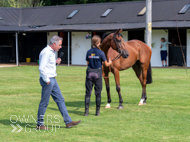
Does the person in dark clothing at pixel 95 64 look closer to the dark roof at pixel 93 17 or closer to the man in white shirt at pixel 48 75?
the man in white shirt at pixel 48 75

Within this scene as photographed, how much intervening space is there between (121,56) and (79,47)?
23.0 m

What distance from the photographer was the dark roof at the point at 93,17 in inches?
1260

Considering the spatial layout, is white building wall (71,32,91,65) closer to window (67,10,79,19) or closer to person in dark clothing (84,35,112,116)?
window (67,10,79,19)

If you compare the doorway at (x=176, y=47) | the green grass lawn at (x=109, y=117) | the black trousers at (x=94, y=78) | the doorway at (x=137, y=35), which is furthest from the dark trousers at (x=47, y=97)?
the doorway at (x=137, y=35)

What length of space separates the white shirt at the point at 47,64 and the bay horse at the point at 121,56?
3132mm

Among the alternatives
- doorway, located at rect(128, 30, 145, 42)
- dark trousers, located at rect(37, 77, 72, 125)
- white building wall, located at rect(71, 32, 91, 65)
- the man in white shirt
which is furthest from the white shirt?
white building wall, located at rect(71, 32, 91, 65)

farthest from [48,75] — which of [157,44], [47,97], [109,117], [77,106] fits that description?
[157,44]

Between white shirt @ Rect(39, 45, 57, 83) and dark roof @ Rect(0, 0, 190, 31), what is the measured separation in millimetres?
20596

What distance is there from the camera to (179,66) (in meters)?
31.1

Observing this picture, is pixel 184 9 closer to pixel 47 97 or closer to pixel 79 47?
pixel 79 47

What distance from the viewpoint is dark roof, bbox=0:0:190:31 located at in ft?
105

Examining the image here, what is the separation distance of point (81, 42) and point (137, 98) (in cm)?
2166

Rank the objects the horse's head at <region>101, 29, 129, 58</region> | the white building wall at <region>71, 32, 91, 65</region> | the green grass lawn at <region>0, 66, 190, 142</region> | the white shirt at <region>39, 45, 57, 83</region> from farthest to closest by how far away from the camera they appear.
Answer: the white building wall at <region>71, 32, 91, 65</region> → the horse's head at <region>101, 29, 129, 58</region> → the white shirt at <region>39, 45, 57, 83</region> → the green grass lawn at <region>0, 66, 190, 142</region>

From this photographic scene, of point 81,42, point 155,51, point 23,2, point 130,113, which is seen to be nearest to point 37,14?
point 81,42
